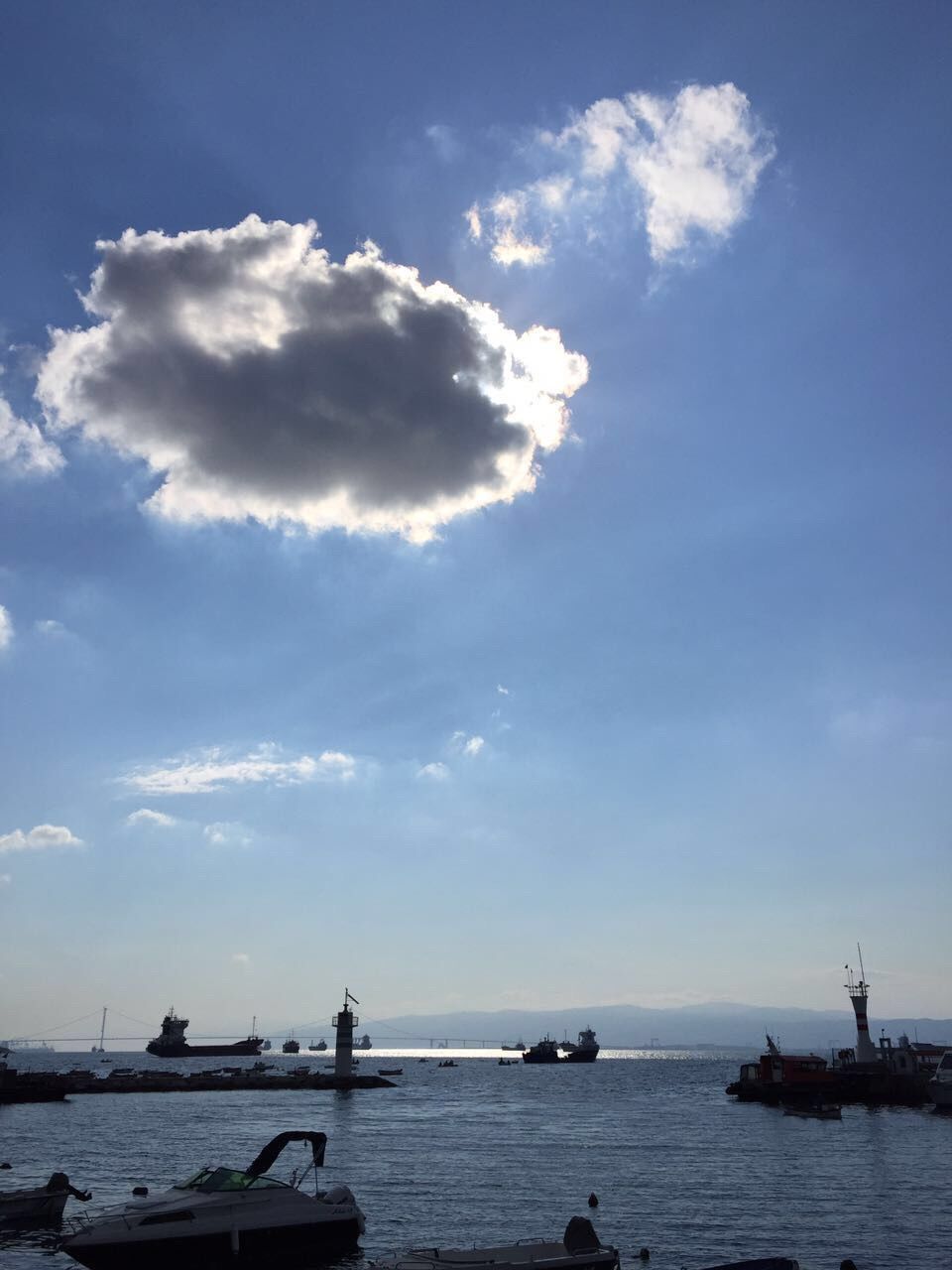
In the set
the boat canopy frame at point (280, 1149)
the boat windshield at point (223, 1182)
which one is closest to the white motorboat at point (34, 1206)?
the boat canopy frame at point (280, 1149)

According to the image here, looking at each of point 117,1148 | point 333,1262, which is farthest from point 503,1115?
point 333,1262

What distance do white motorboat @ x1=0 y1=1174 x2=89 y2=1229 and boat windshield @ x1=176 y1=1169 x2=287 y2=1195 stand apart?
1141 centimetres

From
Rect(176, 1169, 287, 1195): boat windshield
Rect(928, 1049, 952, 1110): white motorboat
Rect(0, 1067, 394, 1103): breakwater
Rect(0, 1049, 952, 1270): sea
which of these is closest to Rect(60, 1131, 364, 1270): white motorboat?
Rect(176, 1169, 287, 1195): boat windshield

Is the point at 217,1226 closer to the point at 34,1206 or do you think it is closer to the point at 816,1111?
the point at 34,1206

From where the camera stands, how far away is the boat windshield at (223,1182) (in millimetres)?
30500

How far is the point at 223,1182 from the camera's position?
30688 millimetres

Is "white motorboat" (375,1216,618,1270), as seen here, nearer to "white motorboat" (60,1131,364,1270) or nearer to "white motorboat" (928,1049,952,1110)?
"white motorboat" (60,1131,364,1270)

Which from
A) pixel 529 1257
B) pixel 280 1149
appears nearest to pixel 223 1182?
pixel 280 1149

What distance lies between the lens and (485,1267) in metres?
26.6

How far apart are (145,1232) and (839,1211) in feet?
110

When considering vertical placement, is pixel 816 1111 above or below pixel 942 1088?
below

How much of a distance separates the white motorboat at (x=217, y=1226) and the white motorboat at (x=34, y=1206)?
486 inches

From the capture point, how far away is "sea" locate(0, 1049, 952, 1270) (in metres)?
37.8

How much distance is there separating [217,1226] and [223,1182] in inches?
72.3
